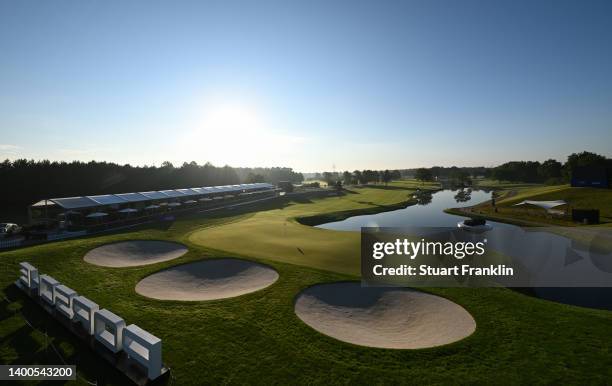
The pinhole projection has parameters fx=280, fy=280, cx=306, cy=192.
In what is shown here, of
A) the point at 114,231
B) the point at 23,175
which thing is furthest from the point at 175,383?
the point at 23,175

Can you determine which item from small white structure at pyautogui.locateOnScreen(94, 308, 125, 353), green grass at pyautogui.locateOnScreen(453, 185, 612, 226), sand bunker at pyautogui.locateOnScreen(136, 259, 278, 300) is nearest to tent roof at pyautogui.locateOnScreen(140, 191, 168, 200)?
sand bunker at pyautogui.locateOnScreen(136, 259, 278, 300)

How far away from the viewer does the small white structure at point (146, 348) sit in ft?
32.6

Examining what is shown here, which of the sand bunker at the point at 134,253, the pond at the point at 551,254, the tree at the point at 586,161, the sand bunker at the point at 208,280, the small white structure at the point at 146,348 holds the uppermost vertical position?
the tree at the point at 586,161

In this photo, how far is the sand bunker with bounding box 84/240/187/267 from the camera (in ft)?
80.7

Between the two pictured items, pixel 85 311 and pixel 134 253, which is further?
pixel 134 253

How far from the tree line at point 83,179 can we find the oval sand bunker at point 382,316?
85536 mm

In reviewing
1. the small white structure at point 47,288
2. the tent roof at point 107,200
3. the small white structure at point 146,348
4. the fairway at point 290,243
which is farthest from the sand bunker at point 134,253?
the tent roof at point 107,200

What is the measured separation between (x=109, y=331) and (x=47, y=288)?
268 inches

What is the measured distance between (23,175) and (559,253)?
354 ft

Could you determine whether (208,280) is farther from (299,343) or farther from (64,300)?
(299,343)

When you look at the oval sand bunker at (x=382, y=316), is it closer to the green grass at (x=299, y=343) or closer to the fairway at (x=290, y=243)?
the green grass at (x=299, y=343)

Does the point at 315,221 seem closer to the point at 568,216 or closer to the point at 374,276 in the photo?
the point at 374,276

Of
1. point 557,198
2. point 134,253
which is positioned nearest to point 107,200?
point 134,253

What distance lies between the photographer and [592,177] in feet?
222
